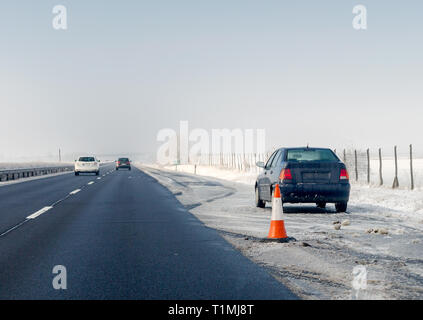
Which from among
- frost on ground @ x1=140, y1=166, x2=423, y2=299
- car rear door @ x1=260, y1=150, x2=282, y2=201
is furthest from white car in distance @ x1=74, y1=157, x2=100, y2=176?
car rear door @ x1=260, y1=150, x2=282, y2=201

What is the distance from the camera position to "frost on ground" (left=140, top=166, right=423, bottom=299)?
18.7 ft

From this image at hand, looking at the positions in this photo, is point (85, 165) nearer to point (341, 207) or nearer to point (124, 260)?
point (341, 207)

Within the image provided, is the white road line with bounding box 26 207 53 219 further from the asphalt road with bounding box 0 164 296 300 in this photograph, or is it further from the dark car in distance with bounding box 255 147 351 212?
the dark car in distance with bounding box 255 147 351 212

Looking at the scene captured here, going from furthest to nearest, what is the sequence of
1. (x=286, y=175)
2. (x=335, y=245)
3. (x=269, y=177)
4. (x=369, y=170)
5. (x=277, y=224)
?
(x=369, y=170) < (x=269, y=177) < (x=286, y=175) < (x=277, y=224) < (x=335, y=245)

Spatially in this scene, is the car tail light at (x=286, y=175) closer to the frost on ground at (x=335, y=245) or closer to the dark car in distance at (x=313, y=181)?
the dark car in distance at (x=313, y=181)

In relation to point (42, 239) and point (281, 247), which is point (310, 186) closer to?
point (281, 247)

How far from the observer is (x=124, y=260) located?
281 inches

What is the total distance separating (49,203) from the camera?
53.5 feet

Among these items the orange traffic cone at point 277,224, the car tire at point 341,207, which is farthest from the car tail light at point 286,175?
the orange traffic cone at point 277,224

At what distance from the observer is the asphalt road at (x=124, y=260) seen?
540cm

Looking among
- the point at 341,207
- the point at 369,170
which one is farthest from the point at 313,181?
the point at 369,170

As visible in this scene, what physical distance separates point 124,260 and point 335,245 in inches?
137

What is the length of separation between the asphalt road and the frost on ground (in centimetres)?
40
